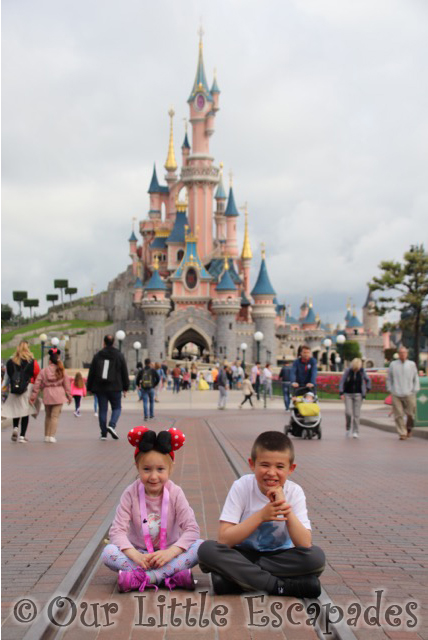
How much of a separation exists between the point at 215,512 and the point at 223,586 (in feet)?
8.08

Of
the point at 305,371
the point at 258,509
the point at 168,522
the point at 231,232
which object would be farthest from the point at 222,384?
the point at 231,232

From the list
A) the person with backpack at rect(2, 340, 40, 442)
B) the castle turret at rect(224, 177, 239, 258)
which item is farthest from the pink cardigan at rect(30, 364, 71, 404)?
the castle turret at rect(224, 177, 239, 258)

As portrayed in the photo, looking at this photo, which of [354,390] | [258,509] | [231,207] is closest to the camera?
[258,509]

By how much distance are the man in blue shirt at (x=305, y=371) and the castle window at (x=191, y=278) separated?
58.1 m

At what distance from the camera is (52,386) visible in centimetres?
1284

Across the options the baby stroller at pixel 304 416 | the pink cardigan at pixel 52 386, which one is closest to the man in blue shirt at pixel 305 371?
the baby stroller at pixel 304 416

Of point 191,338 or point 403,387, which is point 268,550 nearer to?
point 403,387

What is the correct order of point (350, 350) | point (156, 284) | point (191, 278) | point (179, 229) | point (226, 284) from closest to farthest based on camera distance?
point (226, 284) < point (156, 284) < point (191, 278) < point (179, 229) < point (350, 350)

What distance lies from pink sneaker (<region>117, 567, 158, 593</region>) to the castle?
206 ft

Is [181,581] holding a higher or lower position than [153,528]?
lower

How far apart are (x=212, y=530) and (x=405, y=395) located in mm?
8503

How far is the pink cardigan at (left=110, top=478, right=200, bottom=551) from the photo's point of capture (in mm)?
4555

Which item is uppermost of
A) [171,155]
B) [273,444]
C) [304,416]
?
[171,155]

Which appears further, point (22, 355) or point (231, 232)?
point (231, 232)
